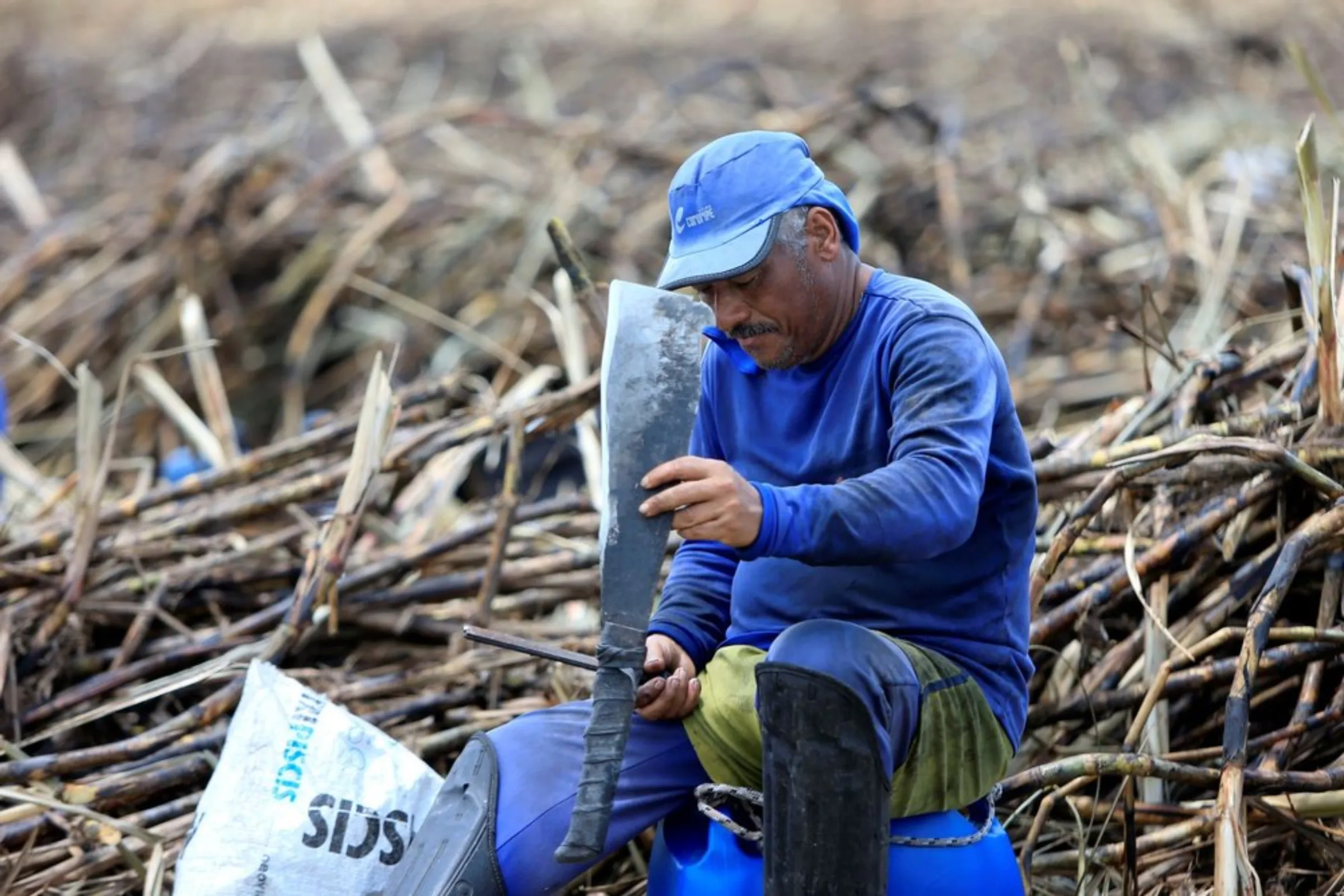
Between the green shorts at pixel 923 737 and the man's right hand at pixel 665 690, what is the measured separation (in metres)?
0.02

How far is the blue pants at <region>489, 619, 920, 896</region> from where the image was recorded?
1.87 m

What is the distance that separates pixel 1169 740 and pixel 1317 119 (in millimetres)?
5115

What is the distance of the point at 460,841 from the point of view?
2.09 m

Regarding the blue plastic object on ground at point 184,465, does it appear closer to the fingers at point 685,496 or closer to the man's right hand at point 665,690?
the man's right hand at point 665,690

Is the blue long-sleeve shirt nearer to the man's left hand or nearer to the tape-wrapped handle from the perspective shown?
the man's left hand

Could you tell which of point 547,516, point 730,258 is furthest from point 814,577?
point 547,516

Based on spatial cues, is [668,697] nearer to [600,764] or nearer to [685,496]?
[600,764]

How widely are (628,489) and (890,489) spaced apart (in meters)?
0.35

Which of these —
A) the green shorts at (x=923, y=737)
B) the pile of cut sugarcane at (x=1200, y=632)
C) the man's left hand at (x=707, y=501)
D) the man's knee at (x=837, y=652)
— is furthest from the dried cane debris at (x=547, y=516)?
the man's left hand at (x=707, y=501)

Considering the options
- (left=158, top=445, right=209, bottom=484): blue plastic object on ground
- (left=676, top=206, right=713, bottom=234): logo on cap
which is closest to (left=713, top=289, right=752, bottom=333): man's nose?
(left=676, top=206, right=713, bottom=234): logo on cap

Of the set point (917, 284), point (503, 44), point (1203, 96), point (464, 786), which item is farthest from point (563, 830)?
point (503, 44)

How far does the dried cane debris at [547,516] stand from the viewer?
2469 millimetres

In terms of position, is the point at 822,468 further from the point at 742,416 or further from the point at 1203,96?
the point at 1203,96

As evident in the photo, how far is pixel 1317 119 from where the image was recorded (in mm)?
6762
